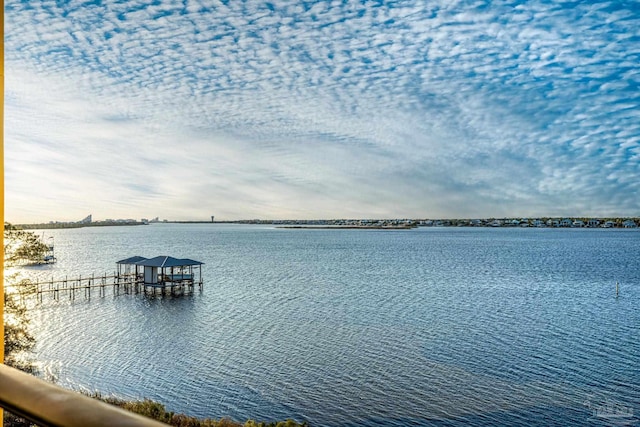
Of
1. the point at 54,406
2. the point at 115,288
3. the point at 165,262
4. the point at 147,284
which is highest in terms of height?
the point at 165,262

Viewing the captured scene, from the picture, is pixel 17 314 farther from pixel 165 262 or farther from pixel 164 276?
pixel 164 276

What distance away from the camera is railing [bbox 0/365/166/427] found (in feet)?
3.07

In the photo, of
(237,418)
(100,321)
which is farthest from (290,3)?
(100,321)

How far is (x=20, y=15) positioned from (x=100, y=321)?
28.4 m

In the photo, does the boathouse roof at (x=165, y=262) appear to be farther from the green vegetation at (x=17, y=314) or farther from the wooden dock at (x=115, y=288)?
the green vegetation at (x=17, y=314)

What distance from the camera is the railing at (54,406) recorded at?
36.9 inches

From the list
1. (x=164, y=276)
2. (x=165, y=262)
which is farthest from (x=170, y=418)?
(x=164, y=276)

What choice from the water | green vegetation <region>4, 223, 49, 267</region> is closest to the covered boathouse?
the water

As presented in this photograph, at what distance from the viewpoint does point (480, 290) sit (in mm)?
42844

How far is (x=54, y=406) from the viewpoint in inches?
40.9

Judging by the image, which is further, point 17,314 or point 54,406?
point 17,314

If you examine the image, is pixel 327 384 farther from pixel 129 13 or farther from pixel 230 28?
pixel 129 13

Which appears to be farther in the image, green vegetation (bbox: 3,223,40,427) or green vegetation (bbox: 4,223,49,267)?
green vegetation (bbox: 4,223,49,267)

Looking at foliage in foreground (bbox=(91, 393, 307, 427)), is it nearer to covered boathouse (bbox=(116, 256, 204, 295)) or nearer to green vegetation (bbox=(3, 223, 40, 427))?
green vegetation (bbox=(3, 223, 40, 427))
